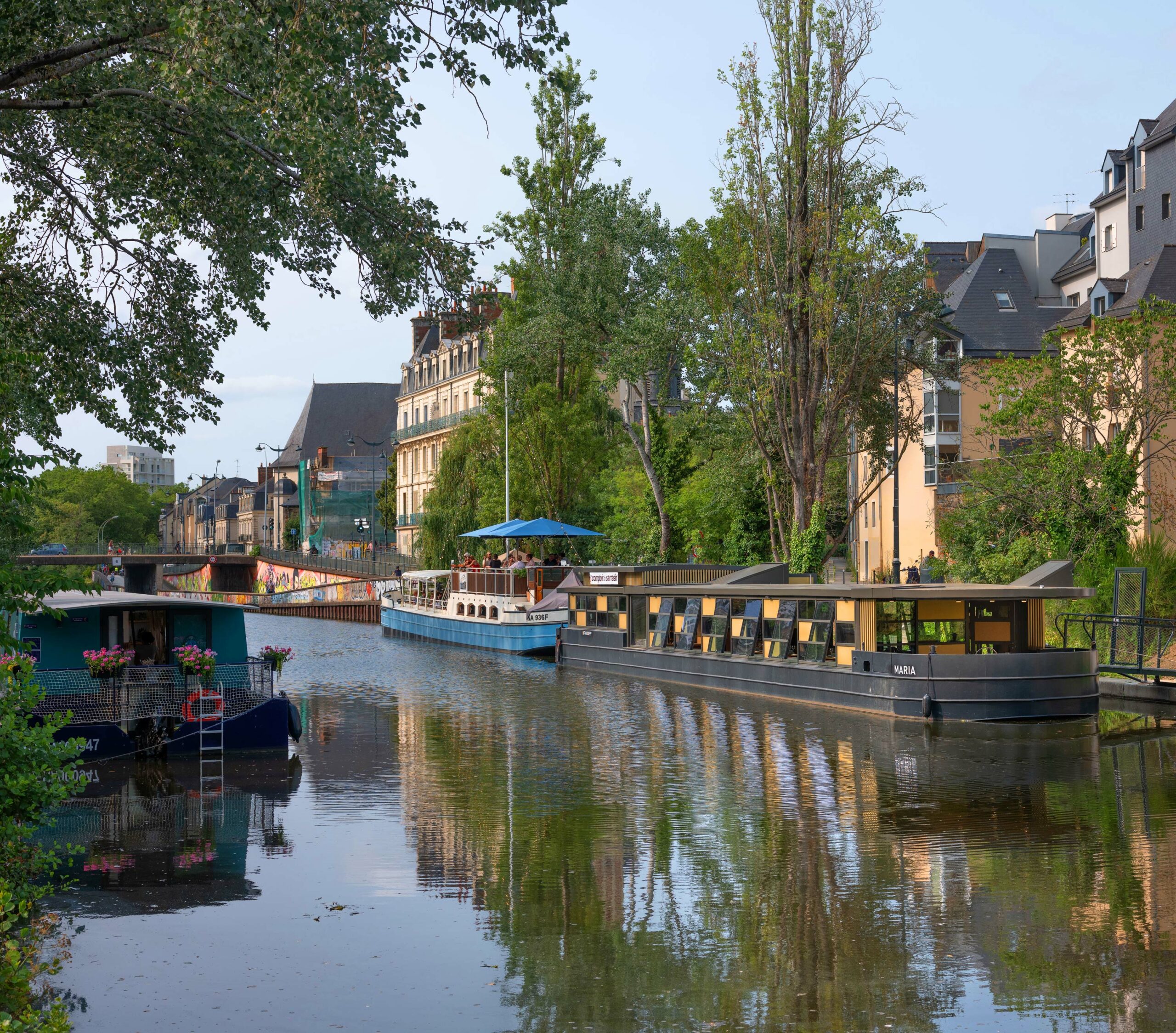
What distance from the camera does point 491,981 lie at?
9.36 metres

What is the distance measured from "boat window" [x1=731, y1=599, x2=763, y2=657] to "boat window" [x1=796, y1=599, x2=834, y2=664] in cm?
211

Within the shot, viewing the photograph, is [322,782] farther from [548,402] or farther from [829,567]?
[548,402]

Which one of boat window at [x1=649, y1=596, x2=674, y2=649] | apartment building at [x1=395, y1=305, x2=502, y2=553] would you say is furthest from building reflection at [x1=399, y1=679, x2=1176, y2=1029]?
apartment building at [x1=395, y1=305, x2=502, y2=553]

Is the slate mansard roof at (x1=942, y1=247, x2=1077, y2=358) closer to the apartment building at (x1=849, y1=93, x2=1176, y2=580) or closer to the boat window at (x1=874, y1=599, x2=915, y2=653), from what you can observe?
the apartment building at (x1=849, y1=93, x2=1176, y2=580)

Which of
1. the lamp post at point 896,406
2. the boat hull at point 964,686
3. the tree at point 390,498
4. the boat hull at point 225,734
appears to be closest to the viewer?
the boat hull at point 225,734

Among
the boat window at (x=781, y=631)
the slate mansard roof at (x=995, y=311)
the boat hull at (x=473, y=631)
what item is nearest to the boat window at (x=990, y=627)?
the boat window at (x=781, y=631)

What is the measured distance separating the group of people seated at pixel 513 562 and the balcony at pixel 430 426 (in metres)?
27.2

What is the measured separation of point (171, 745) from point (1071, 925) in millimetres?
14325

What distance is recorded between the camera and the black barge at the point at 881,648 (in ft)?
78.5

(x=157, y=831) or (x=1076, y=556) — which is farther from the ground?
(x=1076, y=556)

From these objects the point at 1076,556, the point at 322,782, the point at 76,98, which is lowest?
the point at 322,782

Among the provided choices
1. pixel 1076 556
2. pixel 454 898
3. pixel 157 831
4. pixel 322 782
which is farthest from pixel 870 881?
pixel 1076 556

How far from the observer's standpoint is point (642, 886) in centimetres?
1230

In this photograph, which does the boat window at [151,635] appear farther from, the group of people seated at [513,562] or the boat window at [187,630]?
the group of people seated at [513,562]
